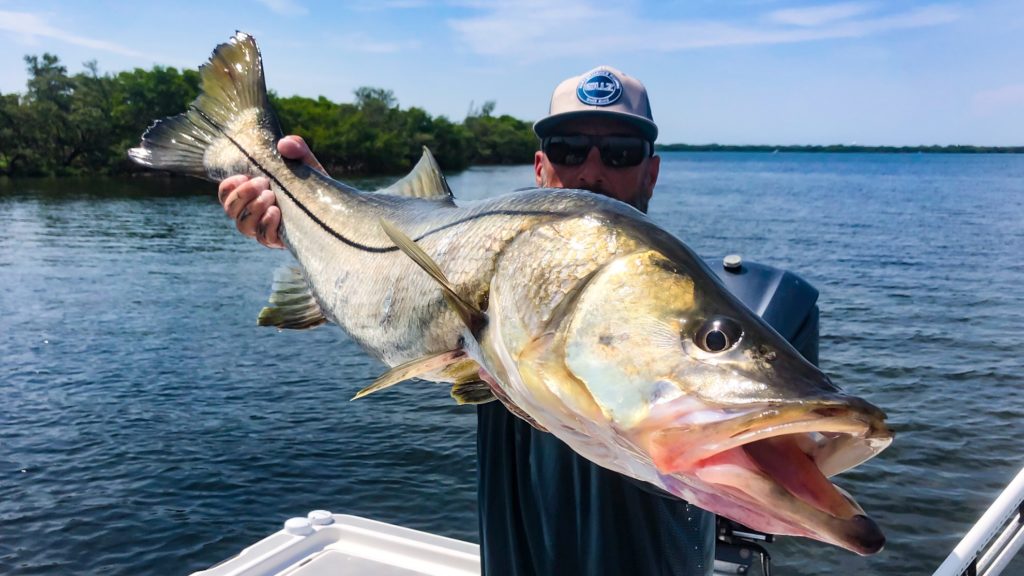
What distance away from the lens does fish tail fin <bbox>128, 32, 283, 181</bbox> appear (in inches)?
145

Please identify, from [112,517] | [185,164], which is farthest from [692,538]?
[112,517]

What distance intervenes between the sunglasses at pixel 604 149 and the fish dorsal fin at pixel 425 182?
46 cm

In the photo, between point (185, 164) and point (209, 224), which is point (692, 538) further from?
point (209, 224)

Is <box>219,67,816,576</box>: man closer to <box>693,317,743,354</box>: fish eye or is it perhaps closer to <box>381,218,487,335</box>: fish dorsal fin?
<box>381,218,487,335</box>: fish dorsal fin

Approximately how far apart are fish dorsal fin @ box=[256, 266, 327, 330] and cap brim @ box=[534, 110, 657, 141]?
1192 mm

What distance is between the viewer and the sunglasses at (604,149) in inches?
121

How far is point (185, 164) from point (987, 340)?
53.5 ft

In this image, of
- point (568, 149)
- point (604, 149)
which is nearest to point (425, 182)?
point (568, 149)

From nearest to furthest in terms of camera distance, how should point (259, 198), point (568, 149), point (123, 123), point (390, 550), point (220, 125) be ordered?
point (568, 149), point (259, 198), point (220, 125), point (390, 550), point (123, 123)

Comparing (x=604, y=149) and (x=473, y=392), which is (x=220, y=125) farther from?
(x=473, y=392)

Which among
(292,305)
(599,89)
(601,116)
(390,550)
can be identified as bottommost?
(390,550)

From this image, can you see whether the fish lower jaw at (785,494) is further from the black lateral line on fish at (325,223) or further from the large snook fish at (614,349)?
the black lateral line on fish at (325,223)

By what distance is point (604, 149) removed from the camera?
3076 millimetres

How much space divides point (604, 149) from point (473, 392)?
127 centimetres
